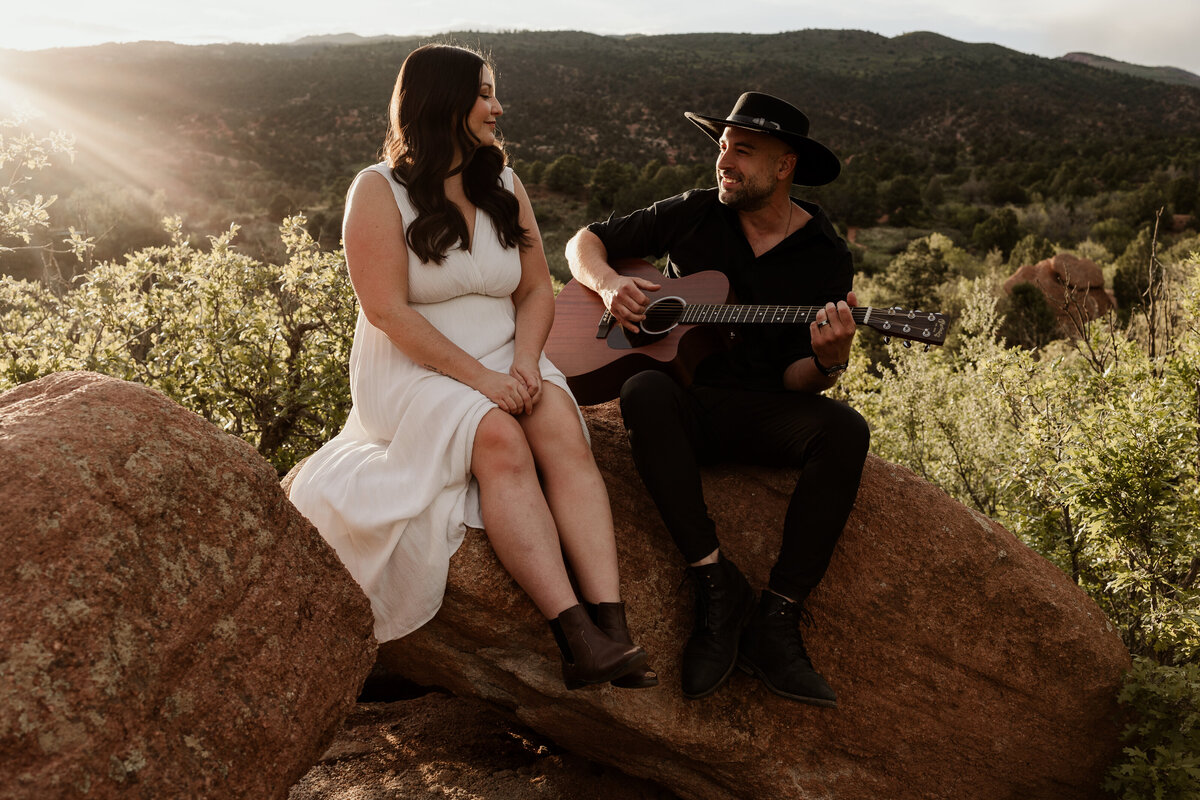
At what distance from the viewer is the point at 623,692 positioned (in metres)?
2.99

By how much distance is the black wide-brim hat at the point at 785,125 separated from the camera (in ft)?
12.1

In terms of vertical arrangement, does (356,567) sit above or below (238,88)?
below

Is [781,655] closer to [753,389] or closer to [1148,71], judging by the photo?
[753,389]

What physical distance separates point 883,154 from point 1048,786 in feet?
142

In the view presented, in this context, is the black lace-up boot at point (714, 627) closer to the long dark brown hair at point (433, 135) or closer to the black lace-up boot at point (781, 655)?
the black lace-up boot at point (781, 655)

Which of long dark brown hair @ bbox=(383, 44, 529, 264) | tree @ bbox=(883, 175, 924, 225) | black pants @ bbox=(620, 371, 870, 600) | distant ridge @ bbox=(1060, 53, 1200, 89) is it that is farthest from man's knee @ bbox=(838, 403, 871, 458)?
distant ridge @ bbox=(1060, 53, 1200, 89)

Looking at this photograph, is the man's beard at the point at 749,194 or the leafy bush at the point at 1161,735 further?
the man's beard at the point at 749,194

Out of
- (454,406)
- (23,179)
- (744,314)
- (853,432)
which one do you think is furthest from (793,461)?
(23,179)

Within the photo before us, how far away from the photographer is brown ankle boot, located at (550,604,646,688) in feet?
8.25

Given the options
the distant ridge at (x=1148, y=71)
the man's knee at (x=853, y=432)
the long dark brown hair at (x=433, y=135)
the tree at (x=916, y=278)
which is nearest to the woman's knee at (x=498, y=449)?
the long dark brown hair at (x=433, y=135)

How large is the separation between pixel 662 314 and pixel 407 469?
1.47 meters

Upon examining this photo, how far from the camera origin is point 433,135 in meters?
3.24

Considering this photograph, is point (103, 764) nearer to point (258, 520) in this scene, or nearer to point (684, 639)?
point (258, 520)

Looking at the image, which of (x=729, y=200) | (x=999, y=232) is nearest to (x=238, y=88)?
(x=999, y=232)
